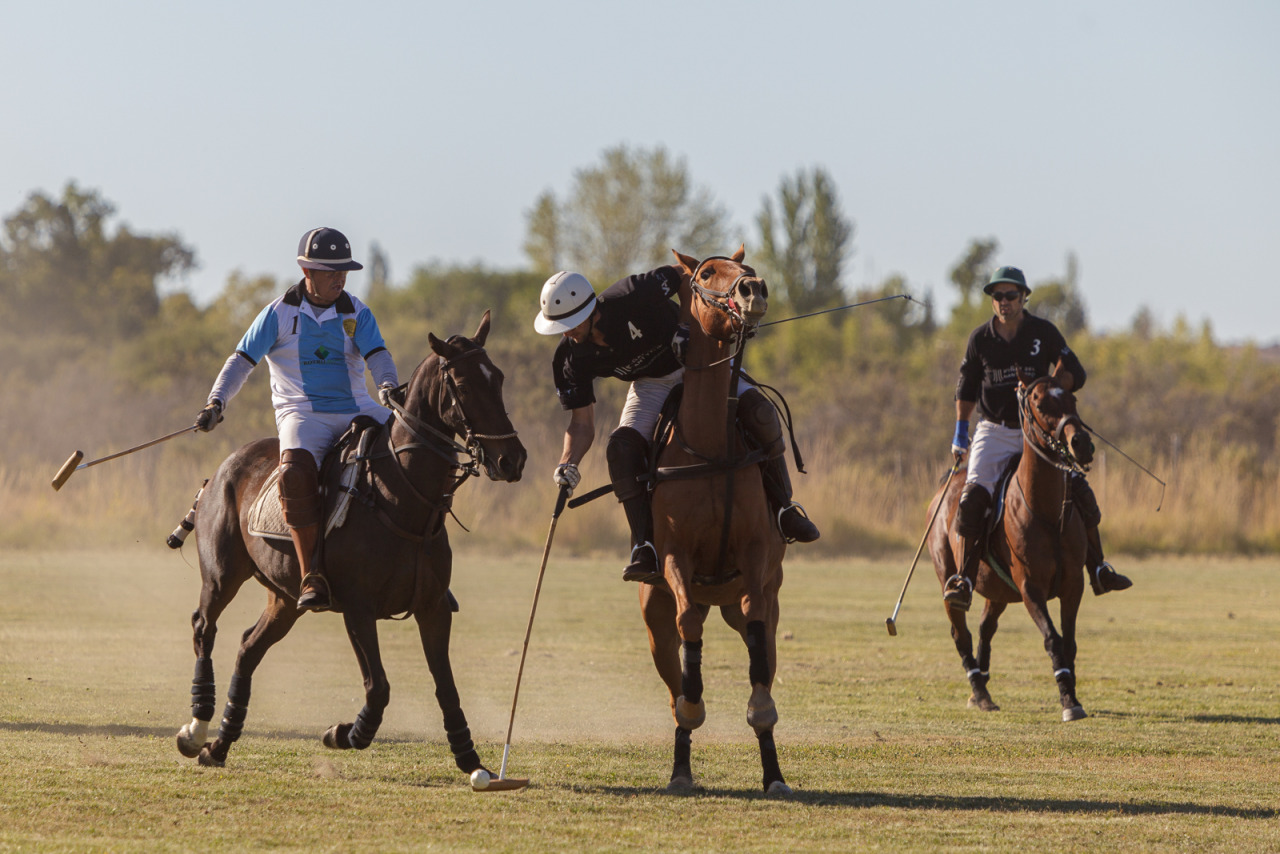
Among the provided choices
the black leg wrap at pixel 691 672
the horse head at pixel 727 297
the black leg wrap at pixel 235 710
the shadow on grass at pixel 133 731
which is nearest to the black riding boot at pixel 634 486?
the black leg wrap at pixel 691 672

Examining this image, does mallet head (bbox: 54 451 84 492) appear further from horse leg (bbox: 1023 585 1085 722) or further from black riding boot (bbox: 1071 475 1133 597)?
black riding boot (bbox: 1071 475 1133 597)

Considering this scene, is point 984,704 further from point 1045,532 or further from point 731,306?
point 731,306

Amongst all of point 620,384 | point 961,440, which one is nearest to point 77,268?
point 620,384

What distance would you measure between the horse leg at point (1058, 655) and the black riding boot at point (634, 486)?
412 cm

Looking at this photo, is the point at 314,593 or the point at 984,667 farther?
the point at 984,667

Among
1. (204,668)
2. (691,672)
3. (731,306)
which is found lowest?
(204,668)

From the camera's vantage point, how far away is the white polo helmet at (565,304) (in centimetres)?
827

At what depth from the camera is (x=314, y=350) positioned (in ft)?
28.2

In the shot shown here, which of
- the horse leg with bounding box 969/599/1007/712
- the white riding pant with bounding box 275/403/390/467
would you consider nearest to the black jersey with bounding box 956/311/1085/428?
the horse leg with bounding box 969/599/1007/712

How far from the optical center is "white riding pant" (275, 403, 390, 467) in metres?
8.43

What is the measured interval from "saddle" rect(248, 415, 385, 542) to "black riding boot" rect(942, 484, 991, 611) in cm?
534

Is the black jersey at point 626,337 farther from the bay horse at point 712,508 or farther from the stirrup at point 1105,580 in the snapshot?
the stirrup at point 1105,580

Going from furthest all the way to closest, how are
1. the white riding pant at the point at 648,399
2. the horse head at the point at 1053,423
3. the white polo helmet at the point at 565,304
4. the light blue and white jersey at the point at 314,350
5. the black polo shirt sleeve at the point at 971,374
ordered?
the black polo shirt sleeve at the point at 971,374 → the horse head at the point at 1053,423 → the white riding pant at the point at 648,399 → the light blue and white jersey at the point at 314,350 → the white polo helmet at the point at 565,304

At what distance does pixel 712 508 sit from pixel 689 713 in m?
1.05
